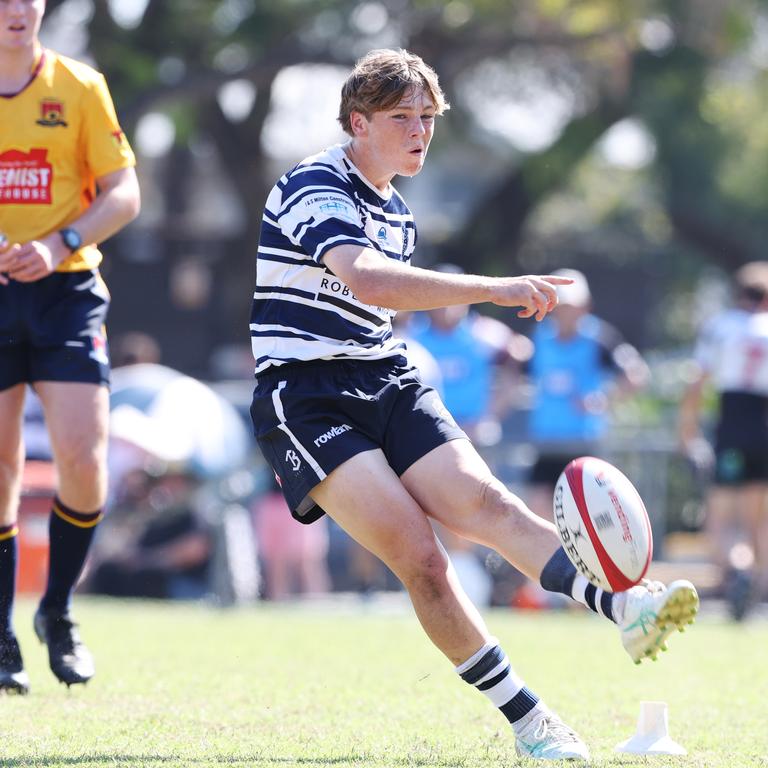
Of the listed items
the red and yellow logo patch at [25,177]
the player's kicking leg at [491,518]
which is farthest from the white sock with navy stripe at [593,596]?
the red and yellow logo patch at [25,177]

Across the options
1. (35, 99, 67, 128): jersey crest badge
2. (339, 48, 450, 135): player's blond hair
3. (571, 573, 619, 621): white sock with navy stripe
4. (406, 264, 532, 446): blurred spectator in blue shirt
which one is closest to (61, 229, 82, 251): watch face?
(35, 99, 67, 128): jersey crest badge

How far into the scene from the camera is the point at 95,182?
6.16 m

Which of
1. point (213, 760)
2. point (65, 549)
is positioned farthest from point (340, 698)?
point (213, 760)

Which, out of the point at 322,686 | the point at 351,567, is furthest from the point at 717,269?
the point at 322,686

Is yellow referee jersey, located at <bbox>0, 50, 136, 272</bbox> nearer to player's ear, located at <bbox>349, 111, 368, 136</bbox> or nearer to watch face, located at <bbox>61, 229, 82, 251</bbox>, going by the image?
watch face, located at <bbox>61, 229, 82, 251</bbox>

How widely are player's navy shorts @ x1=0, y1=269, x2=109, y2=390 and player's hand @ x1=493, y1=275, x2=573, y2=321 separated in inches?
78.3

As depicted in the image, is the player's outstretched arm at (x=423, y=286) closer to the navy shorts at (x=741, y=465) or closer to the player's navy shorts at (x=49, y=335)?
the player's navy shorts at (x=49, y=335)

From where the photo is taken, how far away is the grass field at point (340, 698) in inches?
188

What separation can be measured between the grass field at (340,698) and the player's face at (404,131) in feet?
6.14

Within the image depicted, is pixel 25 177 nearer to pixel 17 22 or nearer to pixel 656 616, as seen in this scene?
pixel 17 22

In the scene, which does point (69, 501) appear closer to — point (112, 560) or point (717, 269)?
point (112, 560)

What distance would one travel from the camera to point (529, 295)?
4504 millimetres

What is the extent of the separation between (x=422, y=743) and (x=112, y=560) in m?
8.62

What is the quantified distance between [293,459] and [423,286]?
73 centimetres
